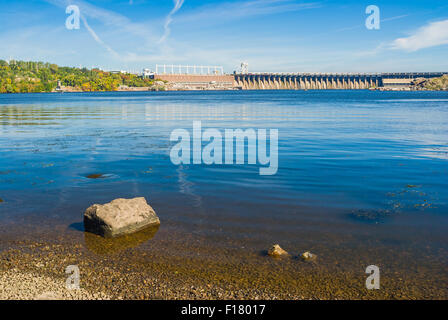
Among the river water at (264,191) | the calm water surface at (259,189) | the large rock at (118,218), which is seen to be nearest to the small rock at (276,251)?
the river water at (264,191)

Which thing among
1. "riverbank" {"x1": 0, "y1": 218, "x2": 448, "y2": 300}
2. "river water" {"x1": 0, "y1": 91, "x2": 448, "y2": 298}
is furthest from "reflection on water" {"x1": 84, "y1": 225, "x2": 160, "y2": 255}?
"river water" {"x1": 0, "y1": 91, "x2": 448, "y2": 298}

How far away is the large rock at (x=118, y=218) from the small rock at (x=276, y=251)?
4286 millimetres

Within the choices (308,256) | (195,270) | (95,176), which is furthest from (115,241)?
(95,176)

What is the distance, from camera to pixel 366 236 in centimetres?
1179

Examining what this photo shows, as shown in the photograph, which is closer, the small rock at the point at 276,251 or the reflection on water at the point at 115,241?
the small rock at the point at 276,251

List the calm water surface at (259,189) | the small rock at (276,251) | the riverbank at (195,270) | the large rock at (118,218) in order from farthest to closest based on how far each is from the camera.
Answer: the calm water surface at (259,189) < the large rock at (118,218) < the small rock at (276,251) < the riverbank at (195,270)

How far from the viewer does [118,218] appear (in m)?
11.8

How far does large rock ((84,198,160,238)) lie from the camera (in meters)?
11.7

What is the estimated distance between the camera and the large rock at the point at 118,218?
11.7 metres

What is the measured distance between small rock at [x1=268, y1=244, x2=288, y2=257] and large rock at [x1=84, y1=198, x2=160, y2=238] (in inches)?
169

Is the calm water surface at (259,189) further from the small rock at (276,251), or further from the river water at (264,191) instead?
the small rock at (276,251)

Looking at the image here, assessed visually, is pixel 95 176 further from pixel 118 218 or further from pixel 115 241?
pixel 115 241

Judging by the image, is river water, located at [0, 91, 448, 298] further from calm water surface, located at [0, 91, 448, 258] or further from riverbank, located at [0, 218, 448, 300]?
riverbank, located at [0, 218, 448, 300]

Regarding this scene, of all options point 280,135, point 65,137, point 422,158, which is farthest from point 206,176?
point 65,137
